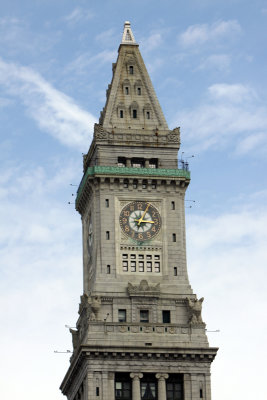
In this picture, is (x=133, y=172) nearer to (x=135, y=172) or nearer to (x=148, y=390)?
(x=135, y=172)

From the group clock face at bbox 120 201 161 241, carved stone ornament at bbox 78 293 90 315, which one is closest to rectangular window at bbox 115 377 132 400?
carved stone ornament at bbox 78 293 90 315

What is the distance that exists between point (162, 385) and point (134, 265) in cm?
1440

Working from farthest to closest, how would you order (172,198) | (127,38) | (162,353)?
(127,38)
(172,198)
(162,353)

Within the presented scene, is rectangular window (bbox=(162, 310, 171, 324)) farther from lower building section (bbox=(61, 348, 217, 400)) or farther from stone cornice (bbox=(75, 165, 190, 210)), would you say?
stone cornice (bbox=(75, 165, 190, 210))

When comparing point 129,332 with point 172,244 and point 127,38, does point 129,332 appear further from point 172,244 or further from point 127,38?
point 127,38

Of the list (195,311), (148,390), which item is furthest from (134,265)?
(148,390)

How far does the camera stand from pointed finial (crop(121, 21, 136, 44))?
159625mm

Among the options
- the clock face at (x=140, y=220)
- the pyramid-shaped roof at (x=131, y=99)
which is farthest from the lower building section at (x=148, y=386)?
the pyramid-shaped roof at (x=131, y=99)

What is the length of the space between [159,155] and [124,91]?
9.54 meters

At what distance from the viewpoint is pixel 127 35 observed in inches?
6319

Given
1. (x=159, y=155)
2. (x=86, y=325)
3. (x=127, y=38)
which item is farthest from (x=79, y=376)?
(x=127, y=38)

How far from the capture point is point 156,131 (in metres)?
153

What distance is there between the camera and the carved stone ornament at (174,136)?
152125mm

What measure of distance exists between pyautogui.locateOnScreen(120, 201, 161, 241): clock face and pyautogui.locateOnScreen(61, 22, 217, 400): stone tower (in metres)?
0.11
